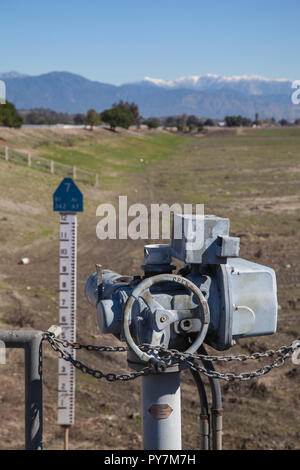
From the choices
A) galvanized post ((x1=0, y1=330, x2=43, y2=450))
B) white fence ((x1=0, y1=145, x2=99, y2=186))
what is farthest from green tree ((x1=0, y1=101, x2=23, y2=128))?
galvanized post ((x1=0, y1=330, x2=43, y2=450))

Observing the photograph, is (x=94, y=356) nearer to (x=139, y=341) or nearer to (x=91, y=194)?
(x=139, y=341)

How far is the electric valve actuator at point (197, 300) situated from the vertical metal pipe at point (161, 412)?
196 mm

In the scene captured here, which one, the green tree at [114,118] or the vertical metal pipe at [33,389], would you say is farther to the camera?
the green tree at [114,118]

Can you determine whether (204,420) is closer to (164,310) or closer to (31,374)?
(164,310)

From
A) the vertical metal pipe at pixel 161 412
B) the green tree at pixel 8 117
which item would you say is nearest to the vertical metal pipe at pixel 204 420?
the vertical metal pipe at pixel 161 412

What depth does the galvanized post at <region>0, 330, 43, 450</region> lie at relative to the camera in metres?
2.98

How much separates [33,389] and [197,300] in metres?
1.03

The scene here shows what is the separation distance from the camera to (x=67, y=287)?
6250 mm

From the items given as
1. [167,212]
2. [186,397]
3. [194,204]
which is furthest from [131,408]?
[194,204]

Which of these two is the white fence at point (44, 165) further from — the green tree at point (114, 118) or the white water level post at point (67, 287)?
the green tree at point (114, 118)

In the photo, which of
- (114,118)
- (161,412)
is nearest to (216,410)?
(161,412)

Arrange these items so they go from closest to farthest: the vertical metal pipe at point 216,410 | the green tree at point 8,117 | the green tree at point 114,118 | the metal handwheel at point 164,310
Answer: the metal handwheel at point 164,310, the vertical metal pipe at point 216,410, the green tree at point 8,117, the green tree at point 114,118

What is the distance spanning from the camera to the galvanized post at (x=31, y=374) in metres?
2.98

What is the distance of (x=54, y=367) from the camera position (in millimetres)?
8227
